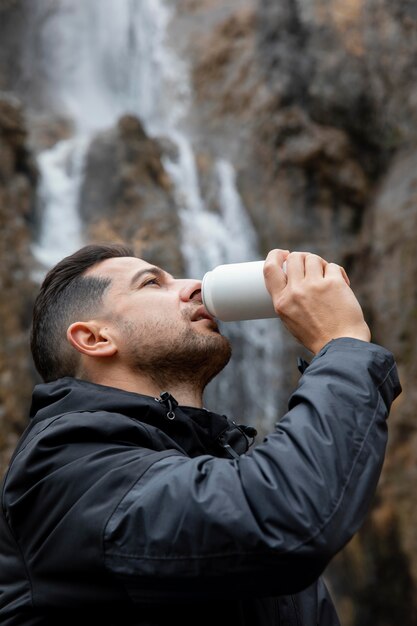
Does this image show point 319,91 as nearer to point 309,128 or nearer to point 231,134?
point 309,128

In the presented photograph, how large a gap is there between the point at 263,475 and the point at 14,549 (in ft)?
1.70

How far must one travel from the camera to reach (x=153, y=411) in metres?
1.55

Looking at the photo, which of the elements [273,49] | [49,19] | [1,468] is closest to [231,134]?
[273,49]

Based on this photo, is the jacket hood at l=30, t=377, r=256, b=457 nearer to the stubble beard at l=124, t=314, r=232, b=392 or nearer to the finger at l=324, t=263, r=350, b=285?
the stubble beard at l=124, t=314, r=232, b=392

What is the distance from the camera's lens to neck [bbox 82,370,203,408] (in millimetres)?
1718

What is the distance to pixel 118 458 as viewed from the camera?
1353mm

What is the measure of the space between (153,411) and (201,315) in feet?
1.10

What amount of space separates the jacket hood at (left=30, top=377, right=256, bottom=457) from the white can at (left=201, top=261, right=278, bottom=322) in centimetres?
24

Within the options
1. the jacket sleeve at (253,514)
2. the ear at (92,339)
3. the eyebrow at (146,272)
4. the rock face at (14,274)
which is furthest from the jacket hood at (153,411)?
the rock face at (14,274)

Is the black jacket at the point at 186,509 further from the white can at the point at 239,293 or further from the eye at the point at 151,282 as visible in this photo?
the eye at the point at 151,282

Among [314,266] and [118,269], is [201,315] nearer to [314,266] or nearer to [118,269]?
[118,269]

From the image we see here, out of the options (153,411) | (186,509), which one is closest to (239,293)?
(153,411)

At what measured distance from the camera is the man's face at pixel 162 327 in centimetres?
173

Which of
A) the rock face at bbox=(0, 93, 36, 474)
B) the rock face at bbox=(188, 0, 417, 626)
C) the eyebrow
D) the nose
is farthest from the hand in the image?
the rock face at bbox=(188, 0, 417, 626)
